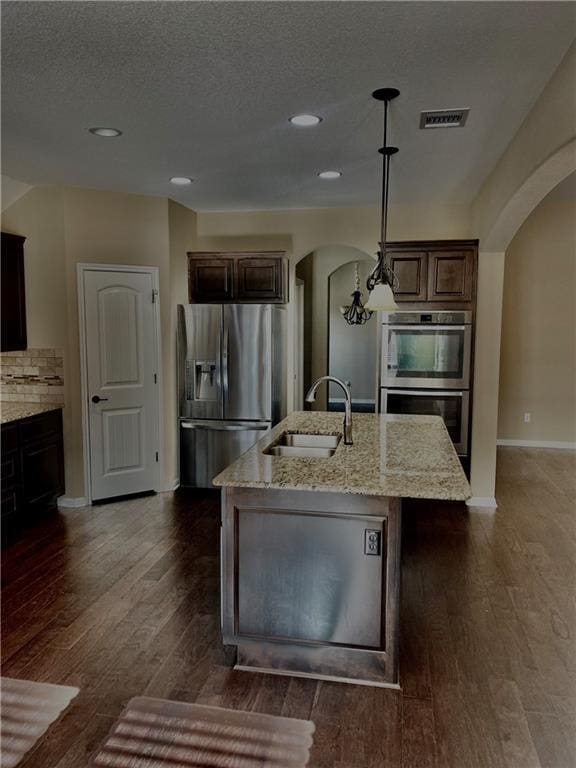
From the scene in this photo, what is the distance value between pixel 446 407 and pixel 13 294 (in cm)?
381

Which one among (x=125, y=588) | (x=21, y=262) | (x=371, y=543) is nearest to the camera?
(x=371, y=543)

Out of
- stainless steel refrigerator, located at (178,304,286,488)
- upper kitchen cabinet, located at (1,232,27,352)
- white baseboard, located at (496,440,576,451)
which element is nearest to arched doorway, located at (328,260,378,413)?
white baseboard, located at (496,440,576,451)

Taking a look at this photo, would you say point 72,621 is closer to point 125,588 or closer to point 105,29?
point 125,588

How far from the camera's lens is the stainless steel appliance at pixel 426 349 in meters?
4.83

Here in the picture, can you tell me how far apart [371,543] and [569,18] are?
2207mm

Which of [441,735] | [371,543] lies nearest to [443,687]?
[441,735]

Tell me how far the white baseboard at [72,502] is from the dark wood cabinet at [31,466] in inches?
5.2

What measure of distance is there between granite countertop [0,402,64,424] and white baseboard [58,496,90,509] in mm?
810

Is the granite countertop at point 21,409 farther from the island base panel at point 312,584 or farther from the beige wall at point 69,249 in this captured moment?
the island base panel at point 312,584

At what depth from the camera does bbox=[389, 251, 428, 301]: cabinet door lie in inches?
191

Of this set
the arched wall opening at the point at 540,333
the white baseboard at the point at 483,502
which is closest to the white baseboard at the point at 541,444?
the arched wall opening at the point at 540,333

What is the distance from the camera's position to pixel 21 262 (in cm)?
463

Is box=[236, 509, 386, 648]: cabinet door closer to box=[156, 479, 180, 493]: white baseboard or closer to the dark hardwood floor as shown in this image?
the dark hardwood floor

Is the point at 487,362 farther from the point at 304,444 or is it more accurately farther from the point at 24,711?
the point at 24,711
